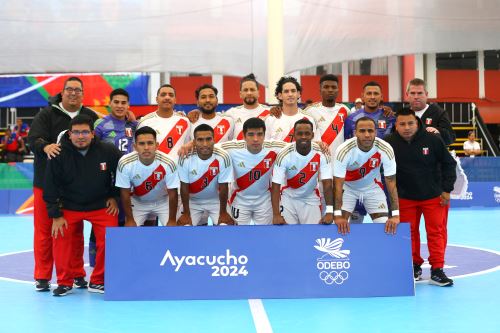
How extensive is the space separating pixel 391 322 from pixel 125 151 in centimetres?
425

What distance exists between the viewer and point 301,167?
8.00 meters

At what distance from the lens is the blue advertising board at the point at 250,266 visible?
7352mm

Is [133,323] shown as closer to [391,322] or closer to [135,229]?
[135,229]

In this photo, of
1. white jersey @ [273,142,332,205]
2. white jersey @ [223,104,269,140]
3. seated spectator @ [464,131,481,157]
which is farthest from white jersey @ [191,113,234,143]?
seated spectator @ [464,131,481,157]

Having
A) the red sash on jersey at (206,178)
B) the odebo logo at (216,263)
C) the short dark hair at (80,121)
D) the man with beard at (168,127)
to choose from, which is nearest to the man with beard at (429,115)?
the red sash on jersey at (206,178)

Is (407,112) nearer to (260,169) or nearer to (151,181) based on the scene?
(260,169)

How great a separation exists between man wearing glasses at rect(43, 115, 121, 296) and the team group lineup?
12mm

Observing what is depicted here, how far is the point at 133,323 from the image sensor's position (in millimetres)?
6344

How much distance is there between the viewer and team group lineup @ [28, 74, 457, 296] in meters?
7.80

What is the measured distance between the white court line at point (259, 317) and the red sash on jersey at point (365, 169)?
1957 millimetres

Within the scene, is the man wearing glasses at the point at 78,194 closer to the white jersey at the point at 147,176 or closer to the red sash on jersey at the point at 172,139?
the white jersey at the point at 147,176

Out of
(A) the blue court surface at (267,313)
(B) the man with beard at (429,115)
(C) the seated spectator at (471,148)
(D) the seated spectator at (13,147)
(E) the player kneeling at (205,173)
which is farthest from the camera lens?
(D) the seated spectator at (13,147)

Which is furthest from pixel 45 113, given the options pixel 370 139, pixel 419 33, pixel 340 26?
pixel 419 33

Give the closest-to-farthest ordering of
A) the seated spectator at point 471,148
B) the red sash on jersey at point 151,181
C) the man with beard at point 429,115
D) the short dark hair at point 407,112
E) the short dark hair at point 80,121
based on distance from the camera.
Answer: the short dark hair at point 80,121, the red sash on jersey at point 151,181, the short dark hair at point 407,112, the man with beard at point 429,115, the seated spectator at point 471,148
